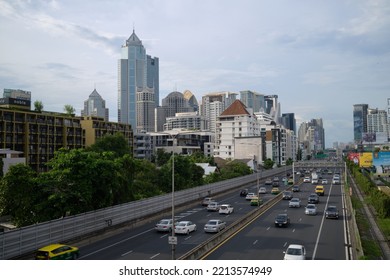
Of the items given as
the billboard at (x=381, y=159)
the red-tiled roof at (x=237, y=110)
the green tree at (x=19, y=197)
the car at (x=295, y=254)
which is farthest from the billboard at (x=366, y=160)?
the green tree at (x=19, y=197)

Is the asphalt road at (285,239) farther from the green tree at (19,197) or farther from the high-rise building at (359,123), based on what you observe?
the high-rise building at (359,123)

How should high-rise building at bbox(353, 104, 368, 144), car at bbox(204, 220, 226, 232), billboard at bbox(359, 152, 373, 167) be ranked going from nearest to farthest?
car at bbox(204, 220, 226, 232) < high-rise building at bbox(353, 104, 368, 144) < billboard at bbox(359, 152, 373, 167)

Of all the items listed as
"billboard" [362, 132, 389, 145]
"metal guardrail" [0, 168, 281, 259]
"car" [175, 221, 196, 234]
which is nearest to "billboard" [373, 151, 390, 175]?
"billboard" [362, 132, 389, 145]

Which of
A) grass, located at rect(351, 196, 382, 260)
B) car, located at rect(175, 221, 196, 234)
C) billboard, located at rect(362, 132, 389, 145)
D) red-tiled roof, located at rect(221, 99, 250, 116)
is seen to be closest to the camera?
grass, located at rect(351, 196, 382, 260)

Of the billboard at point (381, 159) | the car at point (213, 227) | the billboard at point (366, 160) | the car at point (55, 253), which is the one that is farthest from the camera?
the billboard at point (366, 160)

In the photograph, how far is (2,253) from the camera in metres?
24.3

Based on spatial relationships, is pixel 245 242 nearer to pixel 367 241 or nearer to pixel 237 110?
pixel 367 241

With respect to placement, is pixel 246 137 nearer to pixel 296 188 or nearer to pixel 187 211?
pixel 296 188

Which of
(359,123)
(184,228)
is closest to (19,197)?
(184,228)

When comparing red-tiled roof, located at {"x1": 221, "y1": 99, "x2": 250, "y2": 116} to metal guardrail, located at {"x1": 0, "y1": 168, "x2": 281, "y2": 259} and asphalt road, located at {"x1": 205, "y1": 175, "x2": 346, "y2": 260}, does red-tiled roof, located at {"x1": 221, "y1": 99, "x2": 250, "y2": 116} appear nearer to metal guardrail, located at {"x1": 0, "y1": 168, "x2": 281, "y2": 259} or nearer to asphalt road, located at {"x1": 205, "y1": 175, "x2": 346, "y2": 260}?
metal guardrail, located at {"x1": 0, "y1": 168, "x2": 281, "y2": 259}

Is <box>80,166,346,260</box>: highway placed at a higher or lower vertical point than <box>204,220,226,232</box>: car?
lower

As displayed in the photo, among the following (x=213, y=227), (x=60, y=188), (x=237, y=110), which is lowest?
(x=213, y=227)

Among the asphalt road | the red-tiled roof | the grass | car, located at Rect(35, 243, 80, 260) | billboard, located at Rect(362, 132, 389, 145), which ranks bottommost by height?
the grass
